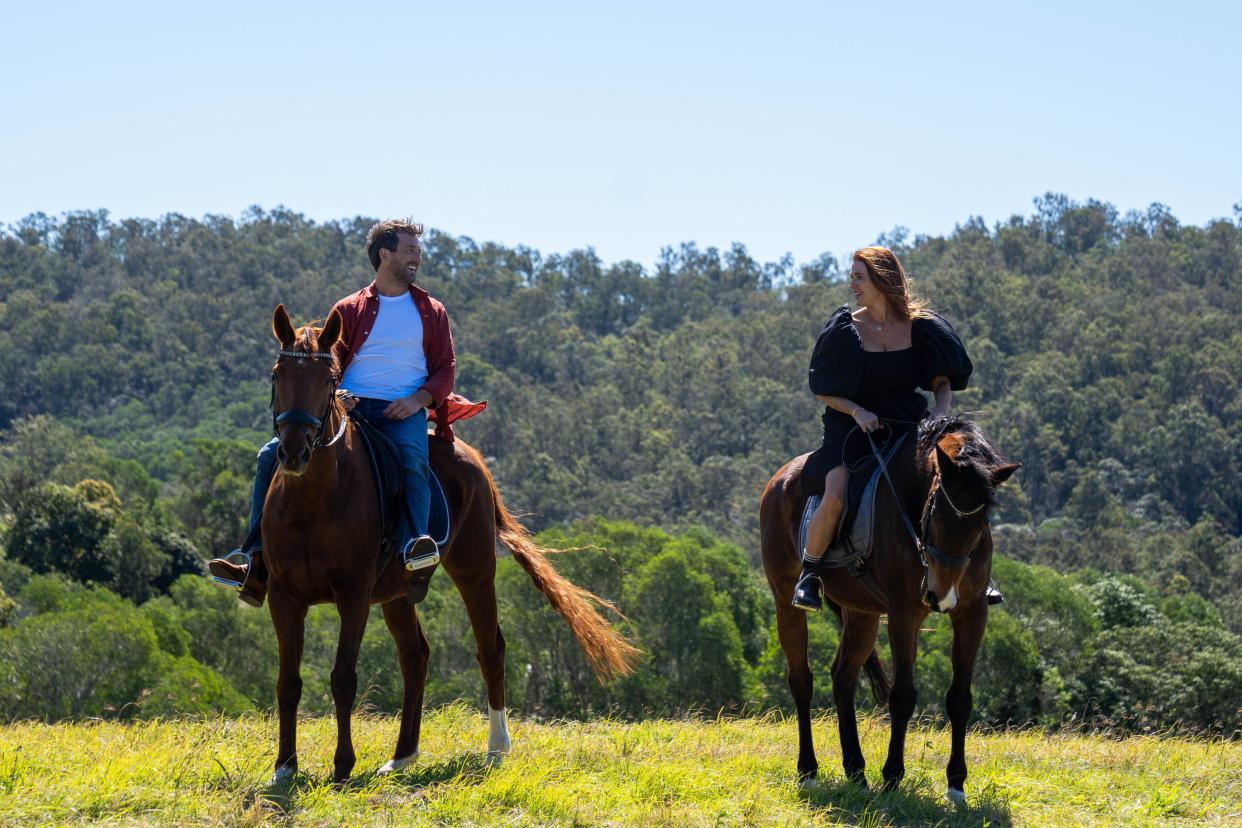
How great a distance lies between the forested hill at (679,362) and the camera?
84438mm

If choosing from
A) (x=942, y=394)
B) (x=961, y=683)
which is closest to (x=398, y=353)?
(x=942, y=394)

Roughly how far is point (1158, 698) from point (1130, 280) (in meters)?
103

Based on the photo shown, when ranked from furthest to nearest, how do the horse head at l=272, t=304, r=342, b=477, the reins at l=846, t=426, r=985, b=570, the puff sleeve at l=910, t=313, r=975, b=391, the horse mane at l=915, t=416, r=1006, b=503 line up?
the puff sleeve at l=910, t=313, r=975, b=391
the reins at l=846, t=426, r=985, b=570
the horse mane at l=915, t=416, r=1006, b=503
the horse head at l=272, t=304, r=342, b=477

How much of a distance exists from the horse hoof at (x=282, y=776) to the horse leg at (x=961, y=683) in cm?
370

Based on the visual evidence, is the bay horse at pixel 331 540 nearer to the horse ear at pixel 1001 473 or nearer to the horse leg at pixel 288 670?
the horse leg at pixel 288 670

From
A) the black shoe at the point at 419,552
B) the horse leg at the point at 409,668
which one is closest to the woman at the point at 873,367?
the black shoe at the point at 419,552

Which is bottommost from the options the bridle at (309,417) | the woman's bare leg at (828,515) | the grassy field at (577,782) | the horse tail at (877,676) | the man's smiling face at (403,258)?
the grassy field at (577,782)

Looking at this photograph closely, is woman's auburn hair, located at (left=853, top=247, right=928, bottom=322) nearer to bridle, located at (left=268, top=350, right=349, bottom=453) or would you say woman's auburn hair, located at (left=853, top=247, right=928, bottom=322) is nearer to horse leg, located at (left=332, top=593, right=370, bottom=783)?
bridle, located at (left=268, top=350, right=349, bottom=453)

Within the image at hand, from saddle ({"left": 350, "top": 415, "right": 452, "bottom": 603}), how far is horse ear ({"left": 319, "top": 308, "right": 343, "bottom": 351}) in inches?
33.6

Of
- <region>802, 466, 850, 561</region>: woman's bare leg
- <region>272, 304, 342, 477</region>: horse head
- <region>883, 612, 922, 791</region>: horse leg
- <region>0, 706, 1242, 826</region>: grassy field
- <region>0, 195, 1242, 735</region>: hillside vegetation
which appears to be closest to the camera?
<region>0, 706, 1242, 826</region>: grassy field

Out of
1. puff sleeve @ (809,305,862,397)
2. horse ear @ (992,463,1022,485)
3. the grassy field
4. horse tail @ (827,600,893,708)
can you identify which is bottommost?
the grassy field

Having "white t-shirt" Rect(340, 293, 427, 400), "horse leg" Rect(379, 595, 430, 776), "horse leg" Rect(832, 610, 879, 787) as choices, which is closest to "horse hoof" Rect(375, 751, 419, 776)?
"horse leg" Rect(379, 595, 430, 776)

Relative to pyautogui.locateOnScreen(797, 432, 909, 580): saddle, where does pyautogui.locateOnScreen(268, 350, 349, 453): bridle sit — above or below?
above

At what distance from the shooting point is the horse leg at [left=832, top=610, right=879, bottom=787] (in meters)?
8.27
